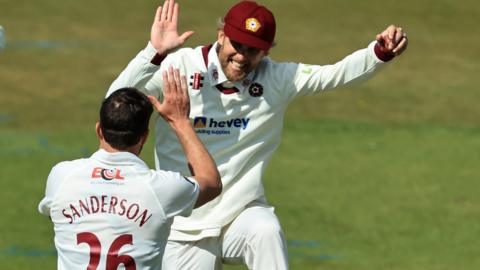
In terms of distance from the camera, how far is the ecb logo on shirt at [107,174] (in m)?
6.79

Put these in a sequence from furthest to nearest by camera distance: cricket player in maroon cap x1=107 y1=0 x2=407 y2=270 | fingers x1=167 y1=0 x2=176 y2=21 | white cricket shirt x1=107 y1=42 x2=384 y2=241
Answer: white cricket shirt x1=107 y1=42 x2=384 y2=241, cricket player in maroon cap x1=107 y1=0 x2=407 y2=270, fingers x1=167 y1=0 x2=176 y2=21

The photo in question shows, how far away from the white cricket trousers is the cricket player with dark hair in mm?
1564

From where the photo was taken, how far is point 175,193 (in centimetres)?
687

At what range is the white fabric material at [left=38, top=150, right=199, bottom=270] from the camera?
22.1 feet

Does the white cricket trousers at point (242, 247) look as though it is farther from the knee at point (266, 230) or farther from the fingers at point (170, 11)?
the fingers at point (170, 11)

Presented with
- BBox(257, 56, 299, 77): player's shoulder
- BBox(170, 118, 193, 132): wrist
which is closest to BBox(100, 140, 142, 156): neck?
BBox(170, 118, 193, 132): wrist

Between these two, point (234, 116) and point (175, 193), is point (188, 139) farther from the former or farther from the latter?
point (234, 116)

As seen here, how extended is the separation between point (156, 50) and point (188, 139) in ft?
4.79

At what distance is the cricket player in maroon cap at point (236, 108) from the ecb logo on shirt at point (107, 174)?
1.86m

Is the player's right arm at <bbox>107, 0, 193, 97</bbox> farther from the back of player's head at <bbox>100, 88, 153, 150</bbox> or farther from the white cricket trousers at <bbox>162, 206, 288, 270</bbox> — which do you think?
the back of player's head at <bbox>100, 88, 153, 150</bbox>

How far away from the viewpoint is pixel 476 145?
16312 mm

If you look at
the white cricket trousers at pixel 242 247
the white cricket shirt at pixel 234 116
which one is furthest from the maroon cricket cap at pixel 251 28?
the white cricket trousers at pixel 242 247

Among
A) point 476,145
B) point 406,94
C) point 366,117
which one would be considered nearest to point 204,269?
point 476,145

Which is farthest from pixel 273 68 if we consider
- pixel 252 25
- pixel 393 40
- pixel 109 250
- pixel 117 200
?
pixel 109 250
